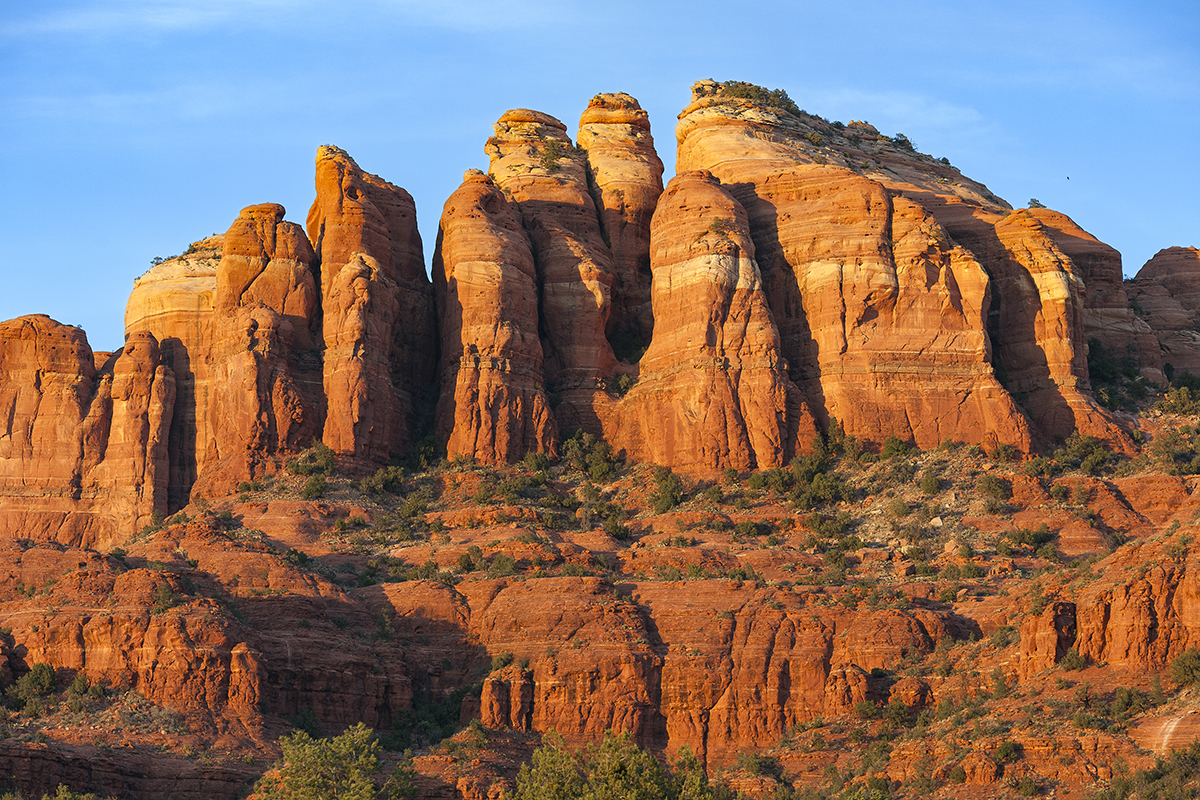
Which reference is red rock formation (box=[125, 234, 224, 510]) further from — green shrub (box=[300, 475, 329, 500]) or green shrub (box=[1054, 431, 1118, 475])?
green shrub (box=[1054, 431, 1118, 475])

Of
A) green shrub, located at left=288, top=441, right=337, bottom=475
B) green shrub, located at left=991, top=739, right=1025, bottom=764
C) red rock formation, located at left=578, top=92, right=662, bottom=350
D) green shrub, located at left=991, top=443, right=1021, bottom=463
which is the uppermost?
red rock formation, located at left=578, top=92, right=662, bottom=350

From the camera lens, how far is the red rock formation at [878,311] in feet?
316

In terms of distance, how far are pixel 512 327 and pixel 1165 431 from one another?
3394 centimetres

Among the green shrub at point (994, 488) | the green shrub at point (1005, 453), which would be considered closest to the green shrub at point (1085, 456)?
the green shrub at point (1005, 453)

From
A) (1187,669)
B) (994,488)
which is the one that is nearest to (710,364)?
(994,488)

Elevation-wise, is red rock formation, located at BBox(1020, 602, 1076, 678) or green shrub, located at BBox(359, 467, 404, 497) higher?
green shrub, located at BBox(359, 467, 404, 497)

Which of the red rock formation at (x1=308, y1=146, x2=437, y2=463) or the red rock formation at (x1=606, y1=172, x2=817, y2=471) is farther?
the red rock formation at (x1=308, y1=146, x2=437, y2=463)

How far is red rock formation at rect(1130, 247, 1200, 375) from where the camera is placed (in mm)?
109375

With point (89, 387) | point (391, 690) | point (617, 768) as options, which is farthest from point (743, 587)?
point (89, 387)

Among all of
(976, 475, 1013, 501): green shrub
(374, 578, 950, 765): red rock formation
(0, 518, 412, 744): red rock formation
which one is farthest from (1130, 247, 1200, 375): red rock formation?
(0, 518, 412, 744): red rock formation

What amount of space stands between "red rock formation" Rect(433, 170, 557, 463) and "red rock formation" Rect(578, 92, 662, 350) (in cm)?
673

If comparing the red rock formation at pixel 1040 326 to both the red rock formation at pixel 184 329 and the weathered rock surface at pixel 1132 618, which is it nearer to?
the weathered rock surface at pixel 1132 618

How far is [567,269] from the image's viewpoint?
103062 mm

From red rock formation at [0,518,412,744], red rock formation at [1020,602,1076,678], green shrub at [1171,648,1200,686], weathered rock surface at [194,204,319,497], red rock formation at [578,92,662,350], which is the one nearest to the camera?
green shrub at [1171,648,1200,686]
